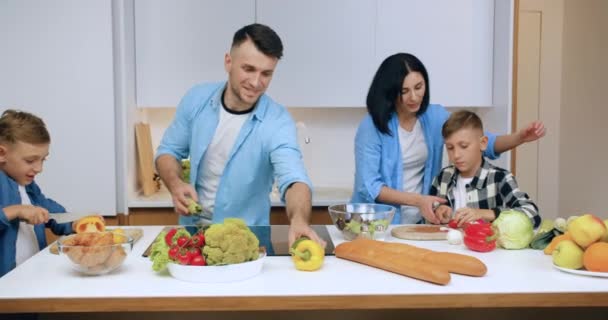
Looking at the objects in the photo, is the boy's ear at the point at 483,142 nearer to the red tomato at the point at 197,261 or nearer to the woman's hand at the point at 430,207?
the woman's hand at the point at 430,207

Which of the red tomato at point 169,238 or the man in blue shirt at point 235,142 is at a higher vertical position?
the man in blue shirt at point 235,142

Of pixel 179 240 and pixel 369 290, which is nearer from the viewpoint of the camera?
pixel 369 290

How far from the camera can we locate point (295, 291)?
5.15ft

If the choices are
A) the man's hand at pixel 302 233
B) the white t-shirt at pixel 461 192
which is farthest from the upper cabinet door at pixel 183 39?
the man's hand at pixel 302 233

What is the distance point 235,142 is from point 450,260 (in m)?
1.06

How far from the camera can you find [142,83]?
3.69 m

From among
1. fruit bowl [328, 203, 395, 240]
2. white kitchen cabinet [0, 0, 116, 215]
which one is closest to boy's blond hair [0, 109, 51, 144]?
fruit bowl [328, 203, 395, 240]

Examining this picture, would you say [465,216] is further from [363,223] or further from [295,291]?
[295,291]

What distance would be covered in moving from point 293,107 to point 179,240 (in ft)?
7.75

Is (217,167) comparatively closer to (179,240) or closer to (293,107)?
(179,240)

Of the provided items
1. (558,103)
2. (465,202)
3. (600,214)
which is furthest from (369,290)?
(558,103)

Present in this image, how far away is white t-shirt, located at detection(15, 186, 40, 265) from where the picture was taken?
2.16 meters

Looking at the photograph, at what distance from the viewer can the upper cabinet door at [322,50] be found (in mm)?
3701

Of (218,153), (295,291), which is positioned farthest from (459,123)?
(295,291)
